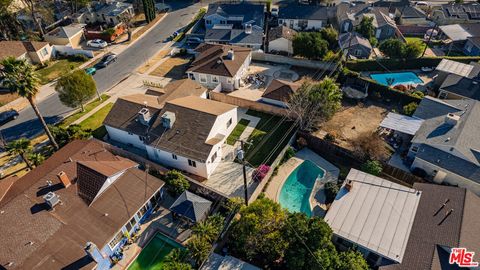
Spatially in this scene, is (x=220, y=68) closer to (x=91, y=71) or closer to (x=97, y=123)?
(x=97, y=123)

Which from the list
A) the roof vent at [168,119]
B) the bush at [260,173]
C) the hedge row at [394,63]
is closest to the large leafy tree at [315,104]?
the bush at [260,173]

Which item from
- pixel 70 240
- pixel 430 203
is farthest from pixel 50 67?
pixel 430 203

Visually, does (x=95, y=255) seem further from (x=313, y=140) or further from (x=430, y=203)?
(x=430, y=203)

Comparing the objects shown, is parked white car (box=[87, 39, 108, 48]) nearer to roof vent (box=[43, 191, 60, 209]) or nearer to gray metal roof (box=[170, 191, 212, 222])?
roof vent (box=[43, 191, 60, 209])

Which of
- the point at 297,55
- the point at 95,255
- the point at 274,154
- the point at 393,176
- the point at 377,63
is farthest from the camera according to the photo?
the point at 297,55

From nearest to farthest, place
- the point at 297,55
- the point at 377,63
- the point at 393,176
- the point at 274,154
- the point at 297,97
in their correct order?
the point at 393,176, the point at 274,154, the point at 297,97, the point at 377,63, the point at 297,55
